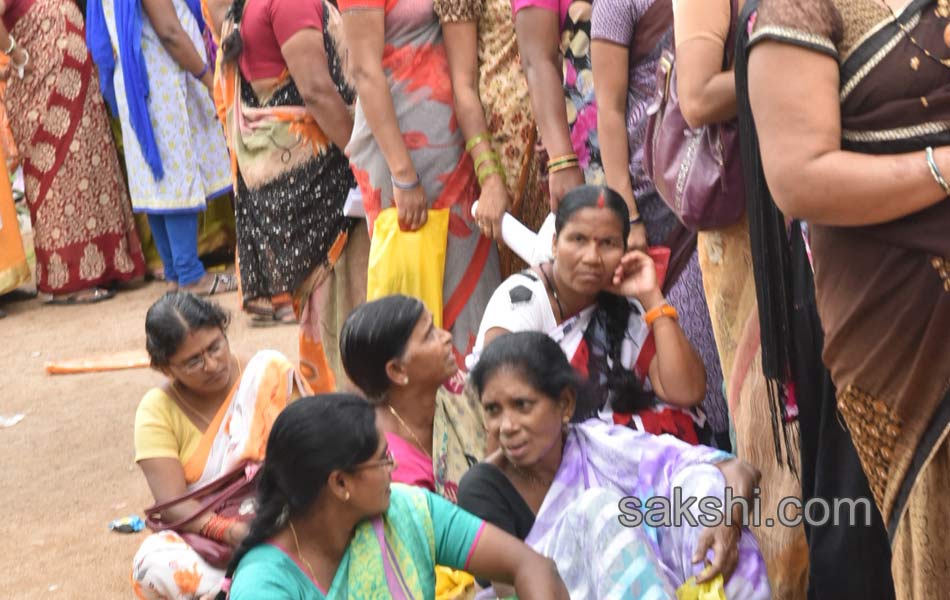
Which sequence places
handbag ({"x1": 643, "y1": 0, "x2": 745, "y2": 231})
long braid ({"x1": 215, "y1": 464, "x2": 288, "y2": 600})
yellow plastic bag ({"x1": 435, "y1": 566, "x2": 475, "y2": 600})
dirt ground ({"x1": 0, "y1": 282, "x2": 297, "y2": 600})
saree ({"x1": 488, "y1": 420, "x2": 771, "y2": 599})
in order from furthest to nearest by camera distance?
dirt ground ({"x1": 0, "y1": 282, "x2": 297, "y2": 600}), yellow plastic bag ({"x1": 435, "y1": 566, "x2": 475, "y2": 600}), handbag ({"x1": 643, "y1": 0, "x2": 745, "y2": 231}), saree ({"x1": 488, "y1": 420, "x2": 771, "y2": 599}), long braid ({"x1": 215, "y1": 464, "x2": 288, "y2": 600})

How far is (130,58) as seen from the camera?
670cm

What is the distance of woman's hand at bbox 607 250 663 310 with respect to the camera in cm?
303

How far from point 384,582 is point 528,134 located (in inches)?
73.8

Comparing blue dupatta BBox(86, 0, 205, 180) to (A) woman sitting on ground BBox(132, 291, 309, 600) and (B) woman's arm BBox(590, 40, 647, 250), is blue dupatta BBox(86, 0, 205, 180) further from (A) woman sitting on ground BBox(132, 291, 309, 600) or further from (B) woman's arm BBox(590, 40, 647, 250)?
(B) woman's arm BBox(590, 40, 647, 250)

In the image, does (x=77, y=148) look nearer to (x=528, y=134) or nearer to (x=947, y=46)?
(x=528, y=134)

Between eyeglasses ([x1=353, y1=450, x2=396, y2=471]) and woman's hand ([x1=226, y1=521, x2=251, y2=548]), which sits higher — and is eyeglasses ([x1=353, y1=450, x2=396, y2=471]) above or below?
above

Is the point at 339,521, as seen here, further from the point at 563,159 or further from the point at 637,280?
the point at 563,159

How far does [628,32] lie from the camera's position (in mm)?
3367

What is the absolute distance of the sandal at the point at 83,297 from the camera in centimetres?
739

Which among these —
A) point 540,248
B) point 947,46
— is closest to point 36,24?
point 540,248

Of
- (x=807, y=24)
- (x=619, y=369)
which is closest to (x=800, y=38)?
(x=807, y=24)

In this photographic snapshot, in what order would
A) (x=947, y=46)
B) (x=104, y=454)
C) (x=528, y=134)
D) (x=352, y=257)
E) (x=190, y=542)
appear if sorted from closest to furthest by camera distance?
(x=947, y=46) → (x=190, y=542) → (x=528, y=134) → (x=352, y=257) → (x=104, y=454)

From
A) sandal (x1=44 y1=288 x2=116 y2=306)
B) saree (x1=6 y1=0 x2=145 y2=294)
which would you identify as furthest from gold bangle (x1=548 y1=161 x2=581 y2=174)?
sandal (x1=44 y1=288 x2=116 y2=306)

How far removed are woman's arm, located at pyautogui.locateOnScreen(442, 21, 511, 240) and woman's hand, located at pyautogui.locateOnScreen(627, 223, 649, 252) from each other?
501 mm
